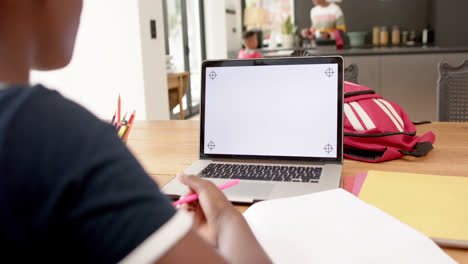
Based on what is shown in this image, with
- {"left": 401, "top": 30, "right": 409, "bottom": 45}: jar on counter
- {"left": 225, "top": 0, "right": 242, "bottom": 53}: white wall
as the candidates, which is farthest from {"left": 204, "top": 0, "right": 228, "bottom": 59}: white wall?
{"left": 401, "top": 30, "right": 409, "bottom": 45}: jar on counter

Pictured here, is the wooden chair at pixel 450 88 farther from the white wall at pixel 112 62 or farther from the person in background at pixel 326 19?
the person in background at pixel 326 19

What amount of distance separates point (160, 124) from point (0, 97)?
1407 mm

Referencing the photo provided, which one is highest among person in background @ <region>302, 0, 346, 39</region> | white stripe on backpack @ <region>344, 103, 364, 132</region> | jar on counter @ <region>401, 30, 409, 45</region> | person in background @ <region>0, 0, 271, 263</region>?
person in background @ <region>302, 0, 346, 39</region>

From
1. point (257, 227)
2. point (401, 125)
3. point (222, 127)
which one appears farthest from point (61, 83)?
point (257, 227)

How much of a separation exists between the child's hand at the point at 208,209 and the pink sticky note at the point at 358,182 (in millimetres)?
337

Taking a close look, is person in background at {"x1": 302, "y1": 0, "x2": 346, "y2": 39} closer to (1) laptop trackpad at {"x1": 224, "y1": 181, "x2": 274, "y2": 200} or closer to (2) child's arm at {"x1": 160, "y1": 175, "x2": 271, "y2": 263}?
(1) laptop trackpad at {"x1": 224, "y1": 181, "x2": 274, "y2": 200}

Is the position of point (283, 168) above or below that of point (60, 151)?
below

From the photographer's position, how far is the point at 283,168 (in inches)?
37.2

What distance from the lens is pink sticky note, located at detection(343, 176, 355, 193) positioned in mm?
847

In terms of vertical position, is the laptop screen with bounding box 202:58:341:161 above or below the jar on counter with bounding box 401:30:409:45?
below

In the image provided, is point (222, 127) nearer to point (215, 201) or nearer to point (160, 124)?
point (215, 201)

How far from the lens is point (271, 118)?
1020 millimetres

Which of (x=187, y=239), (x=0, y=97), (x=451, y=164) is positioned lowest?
(x=451, y=164)

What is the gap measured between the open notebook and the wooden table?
0.07 m
